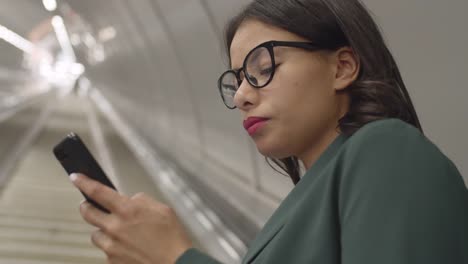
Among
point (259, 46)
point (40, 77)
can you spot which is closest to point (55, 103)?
point (40, 77)

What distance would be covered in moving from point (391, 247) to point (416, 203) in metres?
0.08

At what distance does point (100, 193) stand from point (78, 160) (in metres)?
0.14

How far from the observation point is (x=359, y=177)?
3.66ft

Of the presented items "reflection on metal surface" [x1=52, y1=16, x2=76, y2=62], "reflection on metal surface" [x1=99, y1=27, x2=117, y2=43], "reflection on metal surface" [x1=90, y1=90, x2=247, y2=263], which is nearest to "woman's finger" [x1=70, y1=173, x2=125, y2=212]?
"reflection on metal surface" [x1=90, y1=90, x2=247, y2=263]

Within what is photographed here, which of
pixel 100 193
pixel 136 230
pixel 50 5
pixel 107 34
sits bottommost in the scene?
pixel 136 230

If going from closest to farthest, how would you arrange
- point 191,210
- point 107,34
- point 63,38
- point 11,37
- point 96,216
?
point 96,216 → point 191,210 → point 11,37 → point 107,34 → point 63,38

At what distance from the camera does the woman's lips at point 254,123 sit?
1424 mm

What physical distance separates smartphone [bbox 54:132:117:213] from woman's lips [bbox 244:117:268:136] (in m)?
0.34

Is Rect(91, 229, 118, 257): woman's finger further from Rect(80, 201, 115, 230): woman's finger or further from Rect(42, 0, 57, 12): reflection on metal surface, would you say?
Rect(42, 0, 57, 12): reflection on metal surface

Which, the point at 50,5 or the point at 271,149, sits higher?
the point at 50,5

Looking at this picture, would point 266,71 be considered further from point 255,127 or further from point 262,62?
point 255,127

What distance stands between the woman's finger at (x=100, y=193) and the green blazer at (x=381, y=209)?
341 millimetres

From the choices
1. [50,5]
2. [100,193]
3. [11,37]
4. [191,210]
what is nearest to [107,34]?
[50,5]

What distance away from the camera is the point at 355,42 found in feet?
Answer: 4.64
